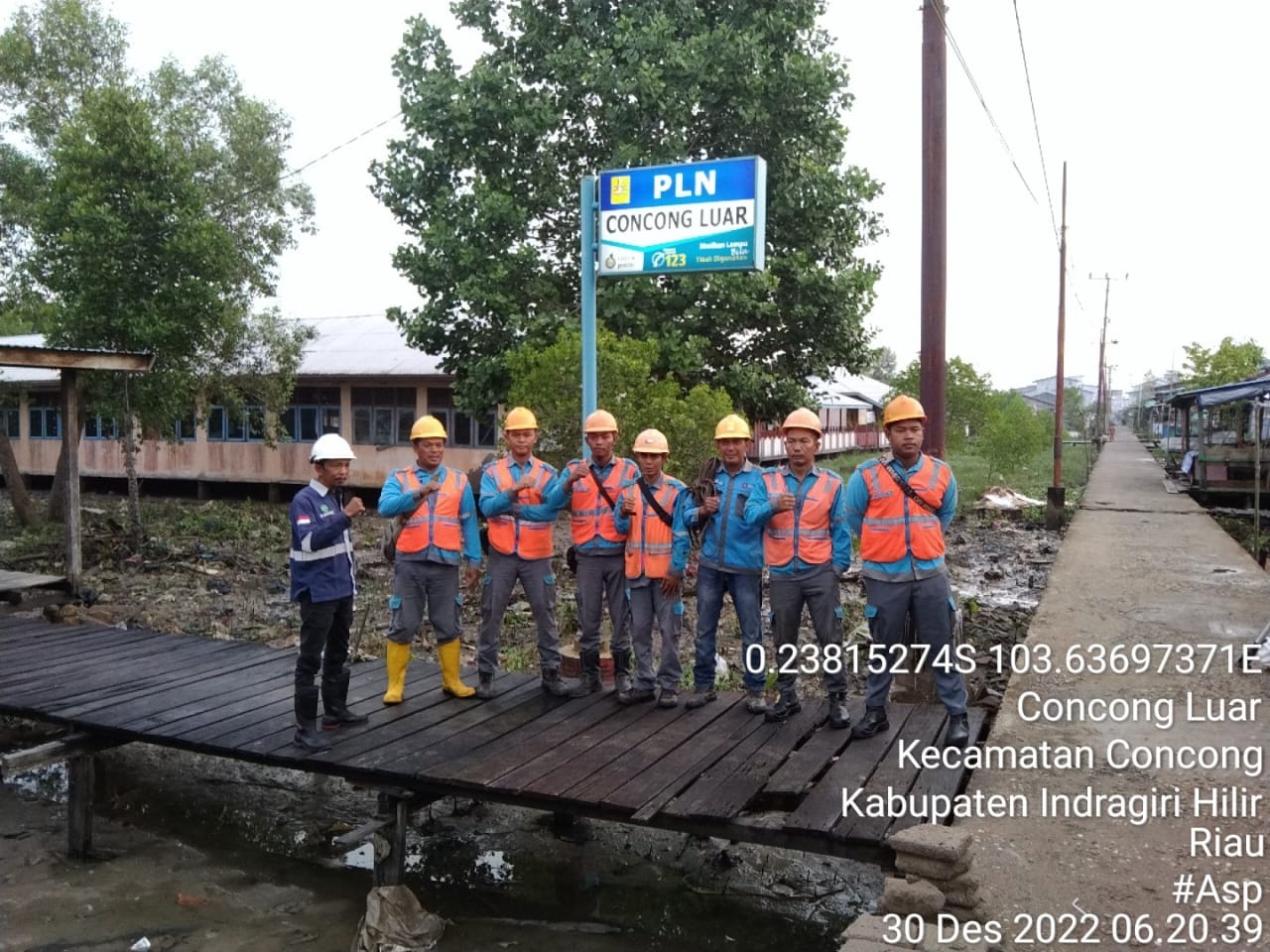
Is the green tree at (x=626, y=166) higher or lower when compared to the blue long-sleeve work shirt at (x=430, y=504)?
higher

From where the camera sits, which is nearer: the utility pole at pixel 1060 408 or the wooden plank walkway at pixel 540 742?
the wooden plank walkway at pixel 540 742

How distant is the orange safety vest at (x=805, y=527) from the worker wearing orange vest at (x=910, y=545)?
0.17 meters

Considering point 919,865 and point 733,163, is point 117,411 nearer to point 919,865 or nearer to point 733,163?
point 733,163

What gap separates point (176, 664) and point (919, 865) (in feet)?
20.5

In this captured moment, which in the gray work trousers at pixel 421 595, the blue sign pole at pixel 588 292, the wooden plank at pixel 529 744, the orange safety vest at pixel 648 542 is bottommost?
the wooden plank at pixel 529 744

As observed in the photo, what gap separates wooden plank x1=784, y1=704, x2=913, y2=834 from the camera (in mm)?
4738

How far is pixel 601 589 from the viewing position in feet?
21.6

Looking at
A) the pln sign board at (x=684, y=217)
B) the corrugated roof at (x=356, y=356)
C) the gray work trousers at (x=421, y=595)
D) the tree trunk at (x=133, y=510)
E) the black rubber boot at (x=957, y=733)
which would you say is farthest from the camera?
the corrugated roof at (x=356, y=356)

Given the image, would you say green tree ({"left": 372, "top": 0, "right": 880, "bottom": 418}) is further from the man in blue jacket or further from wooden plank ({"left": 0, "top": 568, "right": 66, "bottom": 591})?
the man in blue jacket

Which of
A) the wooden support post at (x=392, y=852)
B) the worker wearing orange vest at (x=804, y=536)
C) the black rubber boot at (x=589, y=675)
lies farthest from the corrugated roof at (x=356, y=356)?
the wooden support post at (x=392, y=852)

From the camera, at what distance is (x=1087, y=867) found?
4617 millimetres

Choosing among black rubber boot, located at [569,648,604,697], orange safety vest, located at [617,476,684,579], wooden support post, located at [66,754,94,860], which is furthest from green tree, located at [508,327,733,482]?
wooden support post, located at [66,754,94,860]

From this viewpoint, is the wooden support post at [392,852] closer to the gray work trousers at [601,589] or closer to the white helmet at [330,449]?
the gray work trousers at [601,589]

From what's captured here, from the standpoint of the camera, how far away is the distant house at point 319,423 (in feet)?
76.6
